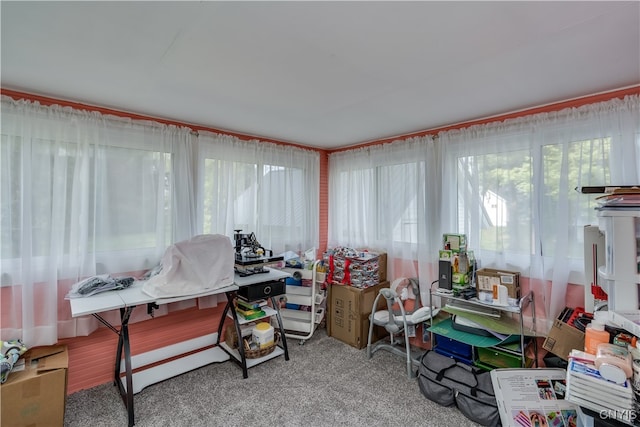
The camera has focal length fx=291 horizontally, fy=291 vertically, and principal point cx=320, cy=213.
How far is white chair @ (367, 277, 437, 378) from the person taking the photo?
2.69 m

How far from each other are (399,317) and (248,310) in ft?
4.91

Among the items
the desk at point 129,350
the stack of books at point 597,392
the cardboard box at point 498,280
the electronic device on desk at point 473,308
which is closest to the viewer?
the stack of books at point 597,392

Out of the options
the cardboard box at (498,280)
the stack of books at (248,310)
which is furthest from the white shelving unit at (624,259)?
the stack of books at (248,310)

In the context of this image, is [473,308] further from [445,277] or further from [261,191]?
[261,191]

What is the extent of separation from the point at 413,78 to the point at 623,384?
70.4 inches

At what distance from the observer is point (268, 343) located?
114 inches

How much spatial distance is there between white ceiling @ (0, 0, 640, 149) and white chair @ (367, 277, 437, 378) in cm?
174

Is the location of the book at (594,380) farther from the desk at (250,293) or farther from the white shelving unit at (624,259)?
the desk at (250,293)

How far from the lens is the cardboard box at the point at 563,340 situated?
1.88 meters

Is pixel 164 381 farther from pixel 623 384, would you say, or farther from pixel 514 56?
pixel 514 56

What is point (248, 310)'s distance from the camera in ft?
9.44

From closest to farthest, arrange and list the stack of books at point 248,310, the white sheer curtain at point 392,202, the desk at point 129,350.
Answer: the desk at point 129,350 < the stack of books at point 248,310 < the white sheer curtain at point 392,202

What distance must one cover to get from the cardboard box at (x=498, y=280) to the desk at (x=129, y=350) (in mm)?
2105

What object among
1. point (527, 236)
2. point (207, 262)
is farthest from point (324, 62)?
point (527, 236)
